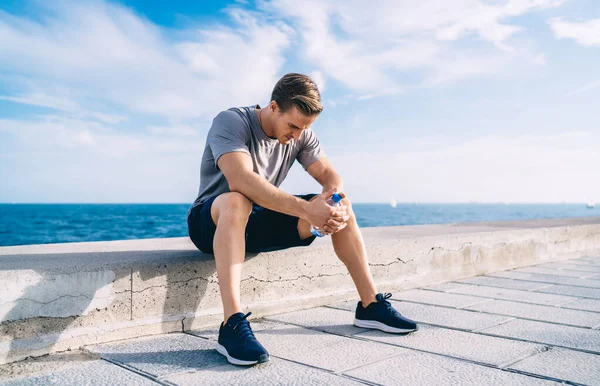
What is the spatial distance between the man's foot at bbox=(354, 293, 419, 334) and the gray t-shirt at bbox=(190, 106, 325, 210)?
2.97 feet

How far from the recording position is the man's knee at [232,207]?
2324 millimetres

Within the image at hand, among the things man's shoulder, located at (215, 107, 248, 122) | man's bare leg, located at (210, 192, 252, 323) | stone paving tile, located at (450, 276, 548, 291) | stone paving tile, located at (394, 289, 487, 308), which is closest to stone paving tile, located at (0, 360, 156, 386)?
man's bare leg, located at (210, 192, 252, 323)

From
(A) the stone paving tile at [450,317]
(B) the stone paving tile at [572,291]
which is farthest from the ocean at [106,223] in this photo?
(A) the stone paving tile at [450,317]

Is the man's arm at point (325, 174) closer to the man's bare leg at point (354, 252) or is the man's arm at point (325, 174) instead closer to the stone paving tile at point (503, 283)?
the man's bare leg at point (354, 252)

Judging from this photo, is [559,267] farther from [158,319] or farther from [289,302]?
[158,319]

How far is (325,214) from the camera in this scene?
2.41 m

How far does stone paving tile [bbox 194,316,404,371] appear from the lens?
2131 mm

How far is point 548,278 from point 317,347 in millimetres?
3203

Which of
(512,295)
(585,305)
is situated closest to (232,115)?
(512,295)

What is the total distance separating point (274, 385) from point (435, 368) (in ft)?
2.21

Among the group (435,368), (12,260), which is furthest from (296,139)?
(12,260)

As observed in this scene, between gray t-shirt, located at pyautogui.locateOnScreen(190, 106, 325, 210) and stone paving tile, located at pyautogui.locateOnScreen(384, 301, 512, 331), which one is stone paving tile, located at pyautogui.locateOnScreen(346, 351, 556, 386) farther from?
gray t-shirt, located at pyautogui.locateOnScreen(190, 106, 325, 210)

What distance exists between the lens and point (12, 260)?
8.64 ft

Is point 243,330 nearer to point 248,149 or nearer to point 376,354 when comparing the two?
point 376,354
